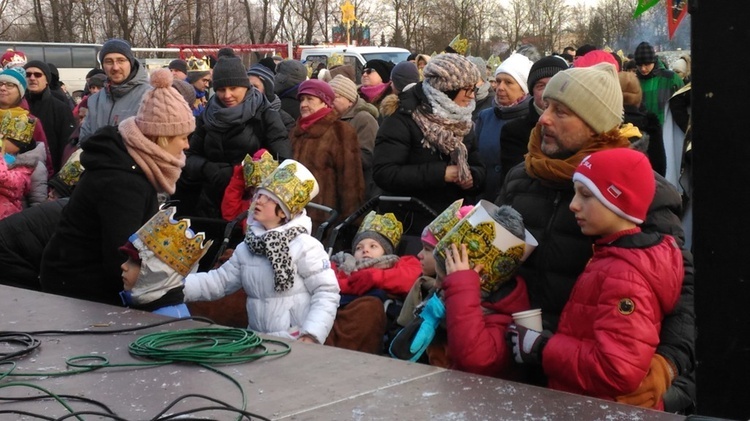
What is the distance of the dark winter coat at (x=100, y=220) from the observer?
518cm

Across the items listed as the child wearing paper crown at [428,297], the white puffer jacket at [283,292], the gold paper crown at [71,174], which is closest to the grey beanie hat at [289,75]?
the gold paper crown at [71,174]

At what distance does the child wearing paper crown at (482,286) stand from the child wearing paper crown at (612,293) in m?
0.15

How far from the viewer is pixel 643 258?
4.01m

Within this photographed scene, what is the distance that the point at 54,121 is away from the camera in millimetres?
11758

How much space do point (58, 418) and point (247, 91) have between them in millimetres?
5784

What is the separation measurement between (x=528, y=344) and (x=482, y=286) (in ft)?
1.31

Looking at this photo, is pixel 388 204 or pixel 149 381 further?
Answer: pixel 388 204

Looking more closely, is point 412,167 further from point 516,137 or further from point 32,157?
point 32,157

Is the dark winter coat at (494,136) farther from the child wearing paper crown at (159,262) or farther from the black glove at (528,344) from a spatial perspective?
the black glove at (528,344)

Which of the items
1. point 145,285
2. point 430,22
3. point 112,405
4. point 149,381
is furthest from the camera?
point 430,22

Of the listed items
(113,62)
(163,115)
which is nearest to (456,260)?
(163,115)

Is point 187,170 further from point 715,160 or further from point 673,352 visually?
point 715,160

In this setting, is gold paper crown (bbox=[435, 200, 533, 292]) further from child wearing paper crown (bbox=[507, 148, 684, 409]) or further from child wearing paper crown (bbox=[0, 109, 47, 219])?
child wearing paper crown (bbox=[0, 109, 47, 219])

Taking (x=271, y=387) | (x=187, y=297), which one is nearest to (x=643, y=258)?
(x=271, y=387)
